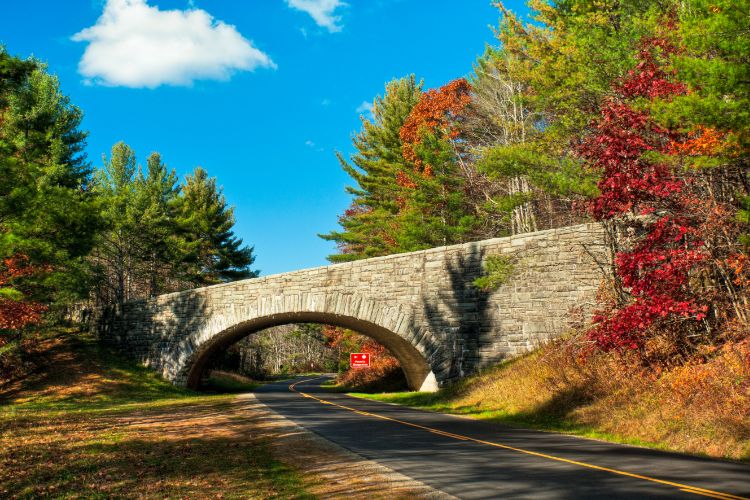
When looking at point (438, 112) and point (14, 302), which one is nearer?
point (14, 302)

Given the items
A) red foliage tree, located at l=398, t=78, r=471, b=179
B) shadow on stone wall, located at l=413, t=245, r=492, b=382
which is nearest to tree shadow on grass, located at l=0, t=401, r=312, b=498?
shadow on stone wall, located at l=413, t=245, r=492, b=382

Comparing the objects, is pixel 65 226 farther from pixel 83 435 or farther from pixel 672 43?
pixel 672 43

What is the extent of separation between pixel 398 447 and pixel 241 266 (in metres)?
47.4

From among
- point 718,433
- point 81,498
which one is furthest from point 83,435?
point 718,433

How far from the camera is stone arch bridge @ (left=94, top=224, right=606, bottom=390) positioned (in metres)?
18.5

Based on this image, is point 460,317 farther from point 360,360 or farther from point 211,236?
point 211,236

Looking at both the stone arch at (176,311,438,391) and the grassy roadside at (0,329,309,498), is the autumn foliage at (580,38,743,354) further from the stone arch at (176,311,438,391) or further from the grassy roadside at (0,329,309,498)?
the stone arch at (176,311,438,391)

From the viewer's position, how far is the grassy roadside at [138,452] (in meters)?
7.23

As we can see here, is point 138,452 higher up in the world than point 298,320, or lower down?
lower down

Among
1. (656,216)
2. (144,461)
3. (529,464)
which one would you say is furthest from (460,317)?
(144,461)

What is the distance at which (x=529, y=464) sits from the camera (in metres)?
8.23

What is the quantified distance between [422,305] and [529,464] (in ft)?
43.2

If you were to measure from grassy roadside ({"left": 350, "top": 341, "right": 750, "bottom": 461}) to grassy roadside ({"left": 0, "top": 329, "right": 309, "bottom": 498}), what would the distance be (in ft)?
22.3

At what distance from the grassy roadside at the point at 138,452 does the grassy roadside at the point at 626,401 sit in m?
6.80
